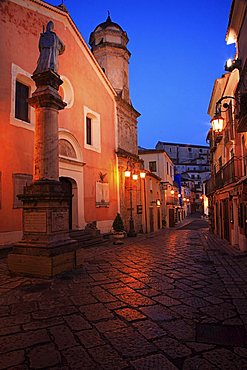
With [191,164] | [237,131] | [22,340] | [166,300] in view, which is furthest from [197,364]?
[191,164]

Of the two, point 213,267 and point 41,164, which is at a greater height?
point 41,164

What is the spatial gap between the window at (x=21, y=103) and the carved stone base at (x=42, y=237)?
5.98 m

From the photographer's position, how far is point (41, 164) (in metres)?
7.08

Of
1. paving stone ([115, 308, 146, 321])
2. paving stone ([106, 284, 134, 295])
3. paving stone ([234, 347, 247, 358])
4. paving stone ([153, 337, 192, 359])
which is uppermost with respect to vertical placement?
paving stone ([153, 337, 192, 359])

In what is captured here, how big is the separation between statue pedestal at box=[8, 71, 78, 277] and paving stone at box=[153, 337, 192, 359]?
372cm

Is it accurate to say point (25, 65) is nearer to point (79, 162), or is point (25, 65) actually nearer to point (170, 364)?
point (79, 162)

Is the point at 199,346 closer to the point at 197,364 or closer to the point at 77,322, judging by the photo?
the point at 197,364

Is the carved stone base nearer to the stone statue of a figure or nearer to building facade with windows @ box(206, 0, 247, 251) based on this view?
the stone statue of a figure

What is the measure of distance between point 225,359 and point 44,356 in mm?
1959

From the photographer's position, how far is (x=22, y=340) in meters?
3.32

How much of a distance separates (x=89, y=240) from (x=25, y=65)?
28.6 feet

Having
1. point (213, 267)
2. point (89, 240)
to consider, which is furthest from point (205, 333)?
point (89, 240)

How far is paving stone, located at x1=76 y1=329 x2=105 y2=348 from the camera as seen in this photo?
3.18m

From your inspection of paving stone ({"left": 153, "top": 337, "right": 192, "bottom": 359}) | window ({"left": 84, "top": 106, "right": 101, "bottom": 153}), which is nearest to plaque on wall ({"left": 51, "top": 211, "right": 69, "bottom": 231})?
paving stone ({"left": 153, "top": 337, "right": 192, "bottom": 359})
